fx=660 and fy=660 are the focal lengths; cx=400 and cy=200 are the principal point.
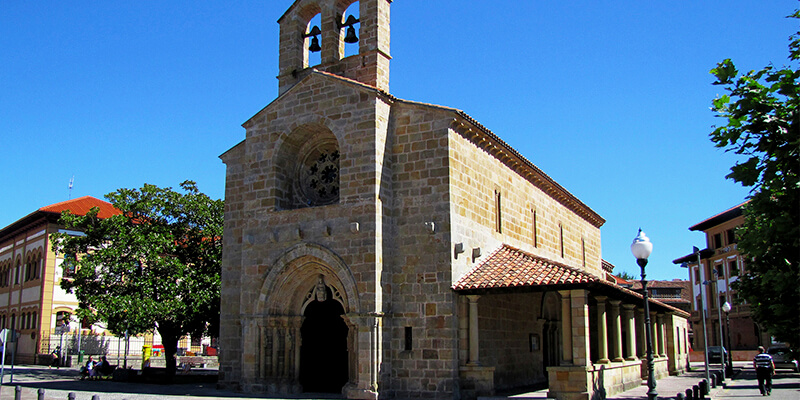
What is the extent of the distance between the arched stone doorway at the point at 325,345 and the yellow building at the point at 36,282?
2357 cm

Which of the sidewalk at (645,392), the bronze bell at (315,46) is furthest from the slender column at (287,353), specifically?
the bronze bell at (315,46)

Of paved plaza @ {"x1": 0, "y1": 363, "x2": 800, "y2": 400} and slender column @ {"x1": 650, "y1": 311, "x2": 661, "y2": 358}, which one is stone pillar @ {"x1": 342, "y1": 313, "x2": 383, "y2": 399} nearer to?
paved plaza @ {"x1": 0, "y1": 363, "x2": 800, "y2": 400}

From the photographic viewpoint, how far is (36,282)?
133ft

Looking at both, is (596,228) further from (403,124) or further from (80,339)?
(80,339)

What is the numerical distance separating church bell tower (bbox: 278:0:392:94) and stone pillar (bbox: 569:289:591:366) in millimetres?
8245

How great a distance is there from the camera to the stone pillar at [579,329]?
16422 mm

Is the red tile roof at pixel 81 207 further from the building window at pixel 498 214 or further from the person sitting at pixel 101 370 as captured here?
the building window at pixel 498 214

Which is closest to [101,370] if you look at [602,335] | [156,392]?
[156,392]

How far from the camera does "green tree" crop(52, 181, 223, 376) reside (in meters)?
25.7

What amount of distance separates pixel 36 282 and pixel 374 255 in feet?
104

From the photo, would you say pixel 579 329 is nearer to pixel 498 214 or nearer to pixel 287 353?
pixel 498 214

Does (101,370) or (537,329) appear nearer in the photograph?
(537,329)

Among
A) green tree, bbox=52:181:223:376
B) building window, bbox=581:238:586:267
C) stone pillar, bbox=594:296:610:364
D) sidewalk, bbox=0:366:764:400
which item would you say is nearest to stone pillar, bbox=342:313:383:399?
sidewalk, bbox=0:366:764:400

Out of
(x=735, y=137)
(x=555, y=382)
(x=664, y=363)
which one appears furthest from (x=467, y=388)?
(x=664, y=363)
